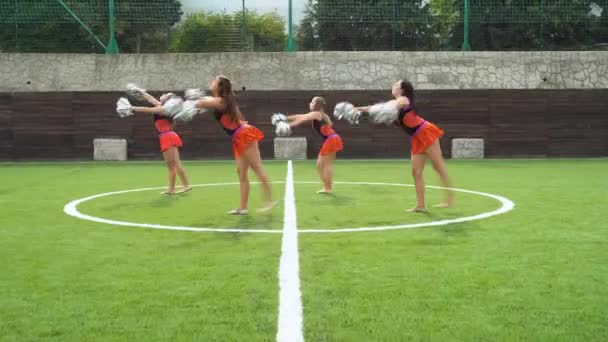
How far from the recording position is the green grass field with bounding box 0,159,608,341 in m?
3.92

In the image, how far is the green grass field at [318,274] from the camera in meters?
3.92

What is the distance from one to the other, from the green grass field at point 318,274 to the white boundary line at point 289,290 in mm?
62

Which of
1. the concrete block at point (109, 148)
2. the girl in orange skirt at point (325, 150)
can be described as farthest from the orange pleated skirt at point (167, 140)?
the concrete block at point (109, 148)

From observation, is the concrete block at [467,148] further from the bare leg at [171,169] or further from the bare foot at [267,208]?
the bare foot at [267,208]

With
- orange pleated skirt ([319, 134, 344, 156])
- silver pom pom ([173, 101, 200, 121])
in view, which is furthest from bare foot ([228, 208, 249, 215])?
orange pleated skirt ([319, 134, 344, 156])

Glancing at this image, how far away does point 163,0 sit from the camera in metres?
23.0

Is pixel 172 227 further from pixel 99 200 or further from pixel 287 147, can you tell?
pixel 287 147

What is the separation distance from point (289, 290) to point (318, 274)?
552 millimetres

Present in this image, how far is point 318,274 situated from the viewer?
519 cm

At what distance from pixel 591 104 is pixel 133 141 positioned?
1732 centimetres

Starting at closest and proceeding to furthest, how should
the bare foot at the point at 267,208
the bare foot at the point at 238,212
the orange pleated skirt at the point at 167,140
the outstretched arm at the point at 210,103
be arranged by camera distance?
the outstretched arm at the point at 210,103
the bare foot at the point at 238,212
the bare foot at the point at 267,208
the orange pleated skirt at the point at 167,140

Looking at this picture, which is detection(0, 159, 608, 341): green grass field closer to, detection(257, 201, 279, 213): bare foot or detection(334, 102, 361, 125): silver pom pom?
detection(257, 201, 279, 213): bare foot

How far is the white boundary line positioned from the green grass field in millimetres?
62

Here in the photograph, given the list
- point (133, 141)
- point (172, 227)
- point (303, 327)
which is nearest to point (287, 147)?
point (133, 141)
